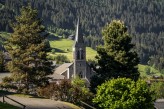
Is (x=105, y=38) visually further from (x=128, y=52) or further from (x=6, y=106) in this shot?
(x=6, y=106)

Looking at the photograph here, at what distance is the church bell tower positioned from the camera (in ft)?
342

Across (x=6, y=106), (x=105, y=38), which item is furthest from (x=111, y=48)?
(x=6, y=106)

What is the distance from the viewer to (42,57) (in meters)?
43.7

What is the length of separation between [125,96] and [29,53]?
1167 centimetres

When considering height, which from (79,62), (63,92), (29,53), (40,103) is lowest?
(40,103)

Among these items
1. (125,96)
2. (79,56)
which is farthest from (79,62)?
(125,96)

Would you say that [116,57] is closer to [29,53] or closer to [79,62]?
[29,53]

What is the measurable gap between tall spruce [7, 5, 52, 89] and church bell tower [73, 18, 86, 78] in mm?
59084

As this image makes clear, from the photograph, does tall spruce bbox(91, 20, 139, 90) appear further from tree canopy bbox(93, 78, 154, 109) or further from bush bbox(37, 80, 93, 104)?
tree canopy bbox(93, 78, 154, 109)

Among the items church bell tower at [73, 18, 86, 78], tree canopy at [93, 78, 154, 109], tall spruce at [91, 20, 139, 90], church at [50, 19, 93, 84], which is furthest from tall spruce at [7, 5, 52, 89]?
church bell tower at [73, 18, 86, 78]

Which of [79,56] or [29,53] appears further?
[79,56]

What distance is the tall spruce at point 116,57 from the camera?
4791 cm

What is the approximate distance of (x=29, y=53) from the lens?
43.0m

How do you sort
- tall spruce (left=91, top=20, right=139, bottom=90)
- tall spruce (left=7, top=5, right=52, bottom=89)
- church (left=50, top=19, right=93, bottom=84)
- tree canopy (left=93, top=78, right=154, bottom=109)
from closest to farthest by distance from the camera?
tree canopy (left=93, top=78, right=154, bottom=109) < tall spruce (left=7, top=5, right=52, bottom=89) < tall spruce (left=91, top=20, right=139, bottom=90) < church (left=50, top=19, right=93, bottom=84)
